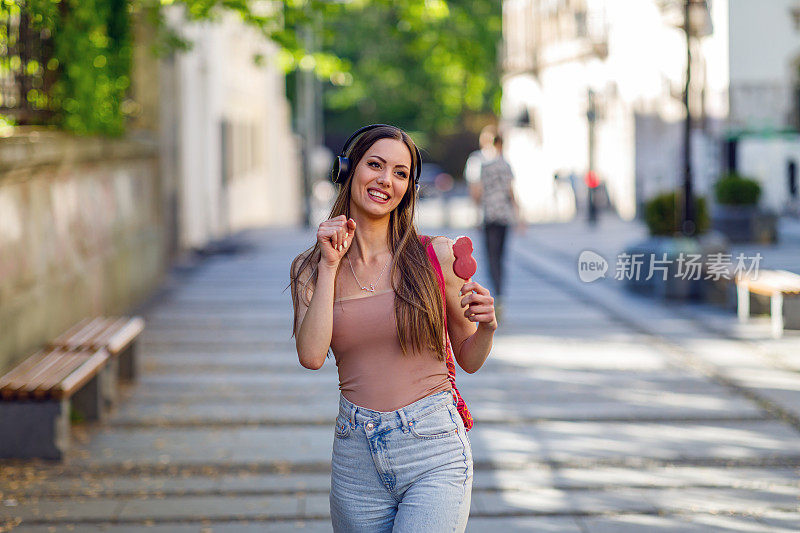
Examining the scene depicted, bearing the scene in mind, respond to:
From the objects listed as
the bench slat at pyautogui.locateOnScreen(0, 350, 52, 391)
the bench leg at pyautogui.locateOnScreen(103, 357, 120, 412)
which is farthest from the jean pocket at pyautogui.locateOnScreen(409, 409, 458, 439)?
the bench leg at pyautogui.locateOnScreen(103, 357, 120, 412)

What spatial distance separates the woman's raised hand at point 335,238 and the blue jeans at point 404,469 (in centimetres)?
42

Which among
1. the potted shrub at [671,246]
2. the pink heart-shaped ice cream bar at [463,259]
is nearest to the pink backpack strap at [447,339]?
the pink heart-shaped ice cream bar at [463,259]

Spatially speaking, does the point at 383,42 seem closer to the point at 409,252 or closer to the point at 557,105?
the point at 557,105

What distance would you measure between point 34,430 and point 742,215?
17.1 meters

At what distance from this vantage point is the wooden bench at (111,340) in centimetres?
805

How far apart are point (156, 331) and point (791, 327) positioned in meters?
6.13

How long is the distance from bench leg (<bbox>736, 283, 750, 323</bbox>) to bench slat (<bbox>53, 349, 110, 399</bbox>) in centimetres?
689

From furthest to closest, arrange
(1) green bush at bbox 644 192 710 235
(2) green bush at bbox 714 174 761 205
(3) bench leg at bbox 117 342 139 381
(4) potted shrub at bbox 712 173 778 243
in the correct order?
1. (2) green bush at bbox 714 174 761 205
2. (4) potted shrub at bbox 712 173 778 243
3. (1) green bush at bbox 644 192 710 235
4. (3) bench leg at bbox 117 342 139 381

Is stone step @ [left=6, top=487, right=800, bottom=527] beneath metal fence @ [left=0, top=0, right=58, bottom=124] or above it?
beneath

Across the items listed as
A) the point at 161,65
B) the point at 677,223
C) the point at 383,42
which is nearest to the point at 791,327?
the point at 677,223

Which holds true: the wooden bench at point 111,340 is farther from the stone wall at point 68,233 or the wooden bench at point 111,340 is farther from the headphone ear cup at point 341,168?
the headphone ear cup at point 341,168

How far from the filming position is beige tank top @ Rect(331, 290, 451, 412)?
322cm

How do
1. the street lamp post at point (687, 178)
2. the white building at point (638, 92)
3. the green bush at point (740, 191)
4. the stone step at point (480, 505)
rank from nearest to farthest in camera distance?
the stone step at point (480, 505) → the street lamp post at point (687, 178) → the green bush at point (740, 191) → the white building at point (638, 92)

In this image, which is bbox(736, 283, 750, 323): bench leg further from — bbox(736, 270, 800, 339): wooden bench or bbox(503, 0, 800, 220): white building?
bbox(503, 0, 800, 220): white building
